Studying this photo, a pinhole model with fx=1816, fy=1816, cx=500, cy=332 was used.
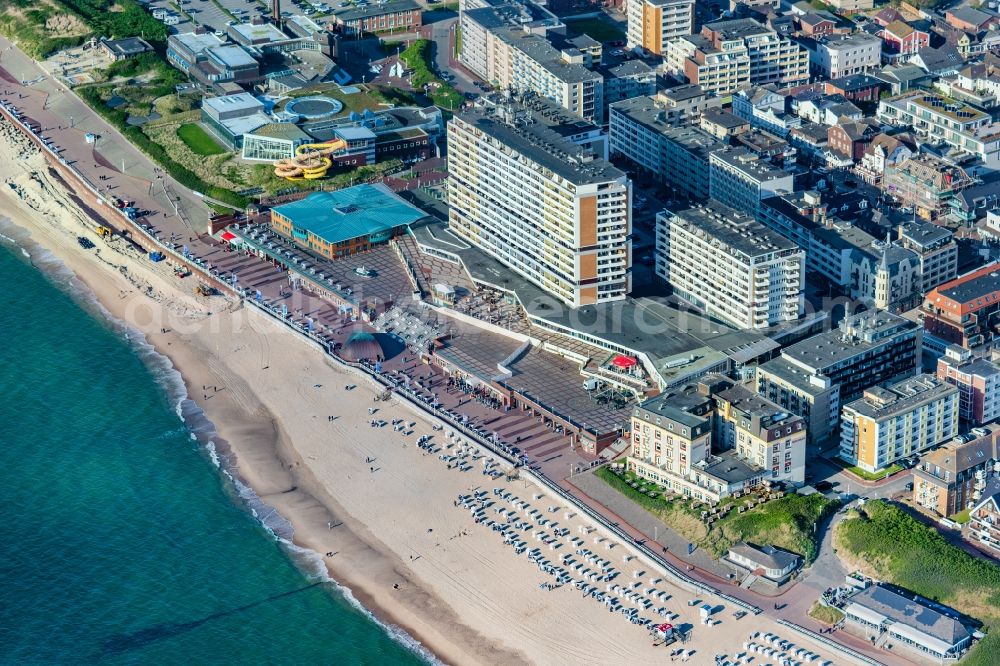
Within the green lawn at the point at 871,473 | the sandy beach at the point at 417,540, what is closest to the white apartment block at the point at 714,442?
the green lawn at the point at 871,473

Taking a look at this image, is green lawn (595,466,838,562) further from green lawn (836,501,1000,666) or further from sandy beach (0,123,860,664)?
sandy beach (0,123,860,664)

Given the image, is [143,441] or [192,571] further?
[143,441]

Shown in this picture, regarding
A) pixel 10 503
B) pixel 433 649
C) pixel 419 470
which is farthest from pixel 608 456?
pixel 10 503

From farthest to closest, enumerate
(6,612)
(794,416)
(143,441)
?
(143,441), (794,416), (6,612)

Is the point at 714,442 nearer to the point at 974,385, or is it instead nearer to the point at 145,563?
the point at 974,385

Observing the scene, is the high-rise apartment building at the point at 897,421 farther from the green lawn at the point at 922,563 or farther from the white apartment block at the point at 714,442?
the green lawn at the point at 922,563

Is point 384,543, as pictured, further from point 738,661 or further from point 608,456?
point 738,661
